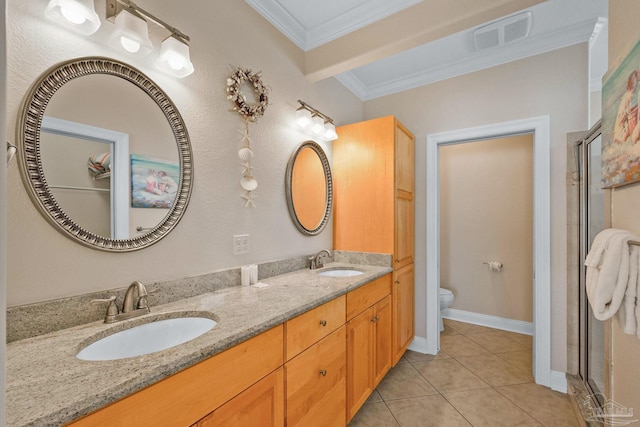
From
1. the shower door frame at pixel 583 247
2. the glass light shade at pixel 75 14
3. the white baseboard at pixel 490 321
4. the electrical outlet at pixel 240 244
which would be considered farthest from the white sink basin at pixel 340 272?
the white baseboard at pixel 490 321

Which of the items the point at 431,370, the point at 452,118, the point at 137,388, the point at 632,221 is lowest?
the point at 431,370

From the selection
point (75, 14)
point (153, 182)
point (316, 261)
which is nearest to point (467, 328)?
point (316, 261)

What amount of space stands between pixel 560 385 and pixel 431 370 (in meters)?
0.89

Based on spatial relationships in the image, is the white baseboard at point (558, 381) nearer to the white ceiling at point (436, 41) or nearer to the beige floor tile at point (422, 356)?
the beige floor tile at point (422, 356)

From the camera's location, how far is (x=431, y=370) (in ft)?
7.22

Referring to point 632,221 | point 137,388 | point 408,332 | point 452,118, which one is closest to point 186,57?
point 137,388

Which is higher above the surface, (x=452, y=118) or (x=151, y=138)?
(x=452, y=118)

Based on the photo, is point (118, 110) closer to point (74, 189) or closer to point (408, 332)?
point (74, 189)

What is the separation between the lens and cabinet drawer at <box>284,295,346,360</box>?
111 cm

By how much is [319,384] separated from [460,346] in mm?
2011

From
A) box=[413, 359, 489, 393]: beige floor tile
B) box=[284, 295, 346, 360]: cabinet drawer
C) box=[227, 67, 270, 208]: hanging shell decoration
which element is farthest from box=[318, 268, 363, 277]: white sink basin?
box=[413, 359, 489, 393]: beige floor tile

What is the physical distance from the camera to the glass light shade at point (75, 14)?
90 centimetres

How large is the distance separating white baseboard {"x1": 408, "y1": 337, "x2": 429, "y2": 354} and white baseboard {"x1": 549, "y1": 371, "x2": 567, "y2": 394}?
895 millimetres

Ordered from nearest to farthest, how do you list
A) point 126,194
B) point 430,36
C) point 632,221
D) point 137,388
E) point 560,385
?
point 137,388, point 632,221, point 126,194, point 430,36, point 560,385
